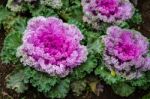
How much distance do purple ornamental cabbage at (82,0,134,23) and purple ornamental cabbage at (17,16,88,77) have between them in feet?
0.86

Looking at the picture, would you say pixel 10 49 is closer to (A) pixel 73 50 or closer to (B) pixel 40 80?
(B) pixel 40 80

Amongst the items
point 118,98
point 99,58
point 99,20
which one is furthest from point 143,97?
point 99,20

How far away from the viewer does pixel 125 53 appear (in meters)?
4.25

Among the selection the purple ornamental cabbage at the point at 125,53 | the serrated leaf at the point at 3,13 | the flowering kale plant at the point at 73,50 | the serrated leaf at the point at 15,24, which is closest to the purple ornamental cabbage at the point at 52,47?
the flowering kale plant at the point at 73,50

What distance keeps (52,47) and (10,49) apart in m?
0.40

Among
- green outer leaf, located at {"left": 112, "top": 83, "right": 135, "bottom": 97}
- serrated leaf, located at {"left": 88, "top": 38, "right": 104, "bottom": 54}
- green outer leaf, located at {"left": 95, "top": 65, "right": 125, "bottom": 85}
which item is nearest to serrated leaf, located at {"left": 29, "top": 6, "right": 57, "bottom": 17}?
serrated leaf, located at {"left": 88, "top": 38, "right": 104, "bottom": 54}

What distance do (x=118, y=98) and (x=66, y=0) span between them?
3.88ft

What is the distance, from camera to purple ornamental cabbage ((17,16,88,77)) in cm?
408

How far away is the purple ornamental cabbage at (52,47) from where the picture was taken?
408cm

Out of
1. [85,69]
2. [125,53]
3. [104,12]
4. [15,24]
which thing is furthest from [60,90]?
[104,12]

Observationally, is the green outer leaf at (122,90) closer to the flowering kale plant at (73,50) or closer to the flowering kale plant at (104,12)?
the flowering kale plant at (73,50)

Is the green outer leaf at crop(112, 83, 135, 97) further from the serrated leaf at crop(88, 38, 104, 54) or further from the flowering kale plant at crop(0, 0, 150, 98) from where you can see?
the serrated leaf at crop(88, 38, 104, 54)

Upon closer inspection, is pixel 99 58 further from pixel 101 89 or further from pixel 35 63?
pixel 35 63

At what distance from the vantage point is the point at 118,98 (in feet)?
14.6
